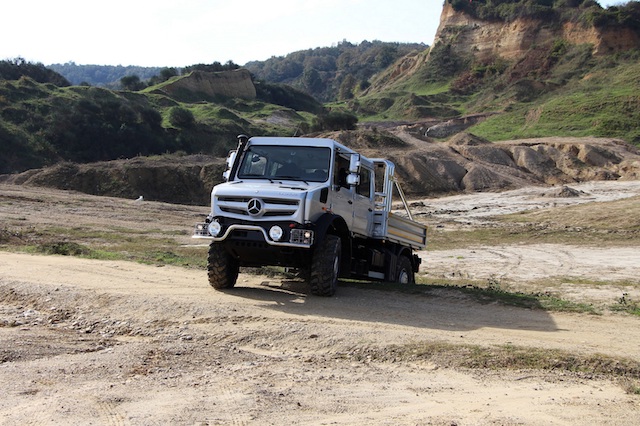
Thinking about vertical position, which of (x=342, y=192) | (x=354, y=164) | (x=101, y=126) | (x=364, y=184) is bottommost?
(x=342, y=192)

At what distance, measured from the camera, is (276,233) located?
37.1 feet

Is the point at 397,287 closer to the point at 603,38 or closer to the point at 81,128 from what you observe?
the point at 81,128

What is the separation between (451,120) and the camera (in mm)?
74750

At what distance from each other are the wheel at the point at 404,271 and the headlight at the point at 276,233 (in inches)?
189

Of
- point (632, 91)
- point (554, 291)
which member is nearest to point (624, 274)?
point (554, 291)

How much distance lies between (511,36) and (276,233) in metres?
93.8

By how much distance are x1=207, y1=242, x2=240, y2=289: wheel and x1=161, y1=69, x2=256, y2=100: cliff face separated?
74.4 m

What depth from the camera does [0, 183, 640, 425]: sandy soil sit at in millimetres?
6215

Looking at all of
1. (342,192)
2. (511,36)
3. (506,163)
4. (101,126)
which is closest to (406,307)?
(342,192)

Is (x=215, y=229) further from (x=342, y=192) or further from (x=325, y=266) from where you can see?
(x=342, y=192)

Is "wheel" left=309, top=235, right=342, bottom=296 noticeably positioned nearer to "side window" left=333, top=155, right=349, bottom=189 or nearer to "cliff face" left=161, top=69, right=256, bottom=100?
"side window" left=333, top=155, right=349, bottom=189

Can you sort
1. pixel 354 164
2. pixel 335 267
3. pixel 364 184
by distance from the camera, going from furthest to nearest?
1. pixel 364 184
2. pixel 354 164
3. pixel 335 267

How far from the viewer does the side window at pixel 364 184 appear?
45.2ft

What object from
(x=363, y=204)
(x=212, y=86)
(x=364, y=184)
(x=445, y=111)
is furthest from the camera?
(x=212, y=86)
